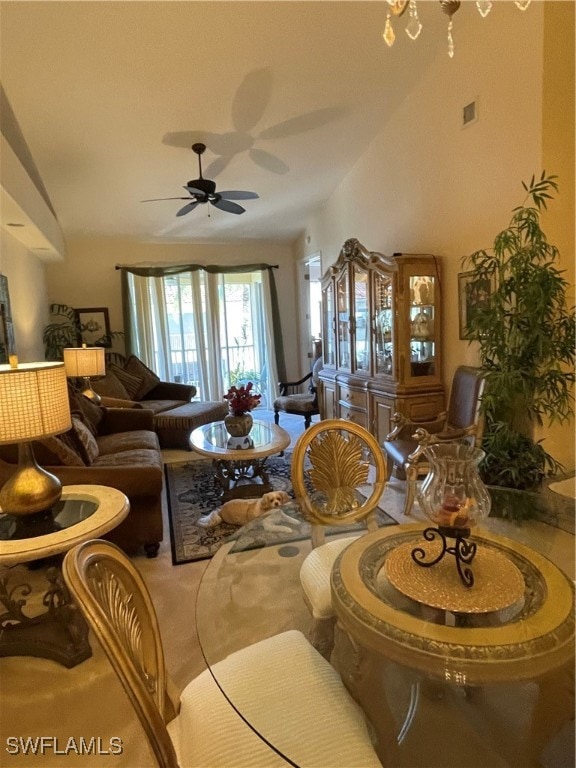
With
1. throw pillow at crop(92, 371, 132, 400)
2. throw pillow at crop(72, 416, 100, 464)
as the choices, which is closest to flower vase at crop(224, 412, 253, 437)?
throw pillow at crop(72, 416, 100, 464)

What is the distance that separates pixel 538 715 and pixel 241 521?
1.91m

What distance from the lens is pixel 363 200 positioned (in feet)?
15.7

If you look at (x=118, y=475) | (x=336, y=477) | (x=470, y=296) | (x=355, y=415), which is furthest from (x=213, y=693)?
(x=355, y=415)

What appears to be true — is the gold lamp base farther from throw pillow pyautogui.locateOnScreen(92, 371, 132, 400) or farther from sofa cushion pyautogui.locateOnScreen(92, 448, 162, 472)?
Answer: throw pillow pyautogui.locateOnScreen(92, 371, 132, 400)

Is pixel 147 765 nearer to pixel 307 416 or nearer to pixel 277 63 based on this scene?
pixel 277 63

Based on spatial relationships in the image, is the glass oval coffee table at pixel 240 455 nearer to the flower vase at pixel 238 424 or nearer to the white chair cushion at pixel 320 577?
the flower vase at pixel 238 424

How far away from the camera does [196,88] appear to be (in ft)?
10.2

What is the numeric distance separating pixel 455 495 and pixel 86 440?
2.67 metres

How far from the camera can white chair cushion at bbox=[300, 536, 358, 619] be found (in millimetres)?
1517

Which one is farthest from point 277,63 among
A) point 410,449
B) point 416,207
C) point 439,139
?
point 410,449

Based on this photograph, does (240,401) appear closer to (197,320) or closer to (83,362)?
(83,362)

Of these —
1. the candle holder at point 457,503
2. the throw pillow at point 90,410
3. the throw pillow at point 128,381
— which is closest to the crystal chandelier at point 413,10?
the candle holder at point 457,503

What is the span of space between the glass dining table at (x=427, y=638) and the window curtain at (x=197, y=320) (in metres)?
5.10

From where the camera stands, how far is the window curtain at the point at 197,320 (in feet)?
20.8
